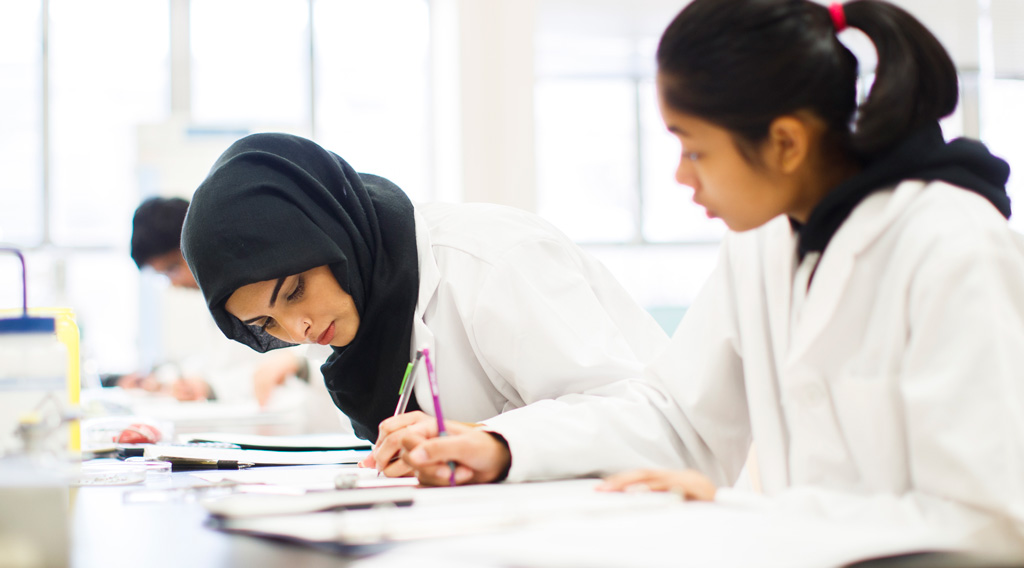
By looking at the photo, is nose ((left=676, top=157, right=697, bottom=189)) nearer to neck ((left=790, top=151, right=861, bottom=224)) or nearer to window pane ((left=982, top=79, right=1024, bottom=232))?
neck ((left=790, top=151, right=861, bottom=224))

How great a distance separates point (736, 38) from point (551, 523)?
0.50m

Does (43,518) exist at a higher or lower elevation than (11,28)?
lower

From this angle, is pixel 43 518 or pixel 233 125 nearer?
pixel 43 518

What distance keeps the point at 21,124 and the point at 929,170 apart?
5221 millimetres

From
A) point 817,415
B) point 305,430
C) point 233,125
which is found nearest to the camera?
point 817,415

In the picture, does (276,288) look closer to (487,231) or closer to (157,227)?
(487,231)

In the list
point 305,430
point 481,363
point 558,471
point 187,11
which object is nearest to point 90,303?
point 187,11

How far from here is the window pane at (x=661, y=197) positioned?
602 cm

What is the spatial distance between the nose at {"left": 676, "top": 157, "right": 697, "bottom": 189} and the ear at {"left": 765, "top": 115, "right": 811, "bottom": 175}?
0.26 ft

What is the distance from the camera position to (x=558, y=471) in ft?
3.22

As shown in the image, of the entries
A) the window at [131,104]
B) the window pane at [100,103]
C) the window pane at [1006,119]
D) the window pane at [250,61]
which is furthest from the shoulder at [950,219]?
the window pane at [1006,119]

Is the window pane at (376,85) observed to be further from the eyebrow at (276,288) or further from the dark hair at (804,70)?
the dark hair at (804,70)

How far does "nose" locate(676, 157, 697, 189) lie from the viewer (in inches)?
36.5

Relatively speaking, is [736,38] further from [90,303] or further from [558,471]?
[90,303]
